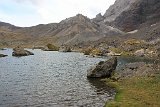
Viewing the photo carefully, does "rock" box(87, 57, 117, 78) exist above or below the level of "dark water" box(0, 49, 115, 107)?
above

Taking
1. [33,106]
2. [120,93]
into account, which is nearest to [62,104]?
[33,106]

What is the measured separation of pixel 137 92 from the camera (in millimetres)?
64312

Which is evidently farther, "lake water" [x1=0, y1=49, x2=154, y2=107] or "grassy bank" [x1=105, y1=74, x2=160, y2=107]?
"lake water" [x1=0, y1=49, x2=154, y2=107]

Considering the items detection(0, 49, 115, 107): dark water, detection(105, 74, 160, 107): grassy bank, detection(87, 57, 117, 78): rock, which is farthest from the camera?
detection(87, 57, 117, 78): rock

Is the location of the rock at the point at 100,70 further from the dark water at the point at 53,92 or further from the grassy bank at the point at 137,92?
the grassy bank at the point at 137,92

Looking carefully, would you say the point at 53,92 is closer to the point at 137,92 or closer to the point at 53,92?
the point at 53,92

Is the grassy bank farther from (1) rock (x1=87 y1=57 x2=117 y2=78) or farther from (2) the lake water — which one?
(1) rock (x1=87 y1=57 x2=117 y2=78)

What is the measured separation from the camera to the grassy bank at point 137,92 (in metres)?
54.6

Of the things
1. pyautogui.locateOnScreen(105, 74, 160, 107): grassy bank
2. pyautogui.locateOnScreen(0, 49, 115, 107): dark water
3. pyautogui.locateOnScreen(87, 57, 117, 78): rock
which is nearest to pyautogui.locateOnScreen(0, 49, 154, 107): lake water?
pyautogui.locateOnScreen(0, 49, 115, 107): dark water

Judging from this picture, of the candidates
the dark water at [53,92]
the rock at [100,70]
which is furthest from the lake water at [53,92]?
the rock at [100,70]

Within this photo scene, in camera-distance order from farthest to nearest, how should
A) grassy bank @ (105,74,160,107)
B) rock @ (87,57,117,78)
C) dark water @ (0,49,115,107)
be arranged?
rock @ (87,57,117,78), dark water @ (0,49,115,107), grassy bank @ (105,74,160,107)

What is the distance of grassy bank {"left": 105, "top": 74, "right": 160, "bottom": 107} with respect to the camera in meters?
54.6

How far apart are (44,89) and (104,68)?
25275mm

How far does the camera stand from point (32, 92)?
64.9m
